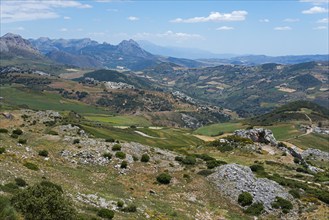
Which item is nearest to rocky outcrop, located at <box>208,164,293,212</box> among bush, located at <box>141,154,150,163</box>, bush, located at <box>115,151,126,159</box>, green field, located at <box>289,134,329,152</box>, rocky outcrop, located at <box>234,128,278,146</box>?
bush, located at <box>141,154,150,163</box>

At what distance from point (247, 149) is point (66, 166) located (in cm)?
5071

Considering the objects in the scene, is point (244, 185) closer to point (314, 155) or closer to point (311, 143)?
point (314, 155)

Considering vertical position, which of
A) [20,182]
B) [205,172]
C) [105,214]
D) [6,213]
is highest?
[6,213]

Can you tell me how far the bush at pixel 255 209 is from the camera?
4256cm

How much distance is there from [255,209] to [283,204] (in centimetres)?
405

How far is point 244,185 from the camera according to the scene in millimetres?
47594

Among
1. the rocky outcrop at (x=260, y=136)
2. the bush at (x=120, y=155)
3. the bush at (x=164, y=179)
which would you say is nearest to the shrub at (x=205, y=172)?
the bush at (x=164, y=179)

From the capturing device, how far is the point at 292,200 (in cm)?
4672

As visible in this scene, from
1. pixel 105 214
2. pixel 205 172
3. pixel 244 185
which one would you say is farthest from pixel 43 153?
pixel 244 185

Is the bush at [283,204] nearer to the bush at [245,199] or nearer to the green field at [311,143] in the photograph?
the bush at [245,199]

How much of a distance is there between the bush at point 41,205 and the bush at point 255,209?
25.1 metres

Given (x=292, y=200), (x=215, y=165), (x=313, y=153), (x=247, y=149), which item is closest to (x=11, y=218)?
(x=292, y=200)

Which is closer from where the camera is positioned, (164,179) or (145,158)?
(164,179)

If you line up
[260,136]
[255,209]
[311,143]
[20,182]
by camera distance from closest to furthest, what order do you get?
[20,182] → [255,209] → [260,136] → [311,143]
